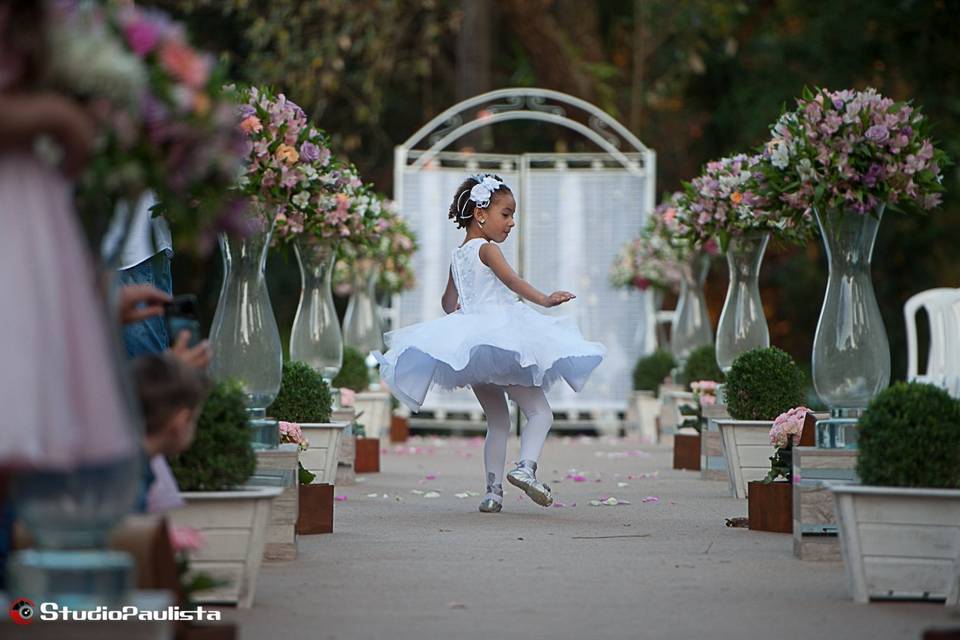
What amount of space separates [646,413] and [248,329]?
909 centimetres

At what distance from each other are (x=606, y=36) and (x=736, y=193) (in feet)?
42.7

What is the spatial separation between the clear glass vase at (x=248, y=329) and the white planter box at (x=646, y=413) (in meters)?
8.55

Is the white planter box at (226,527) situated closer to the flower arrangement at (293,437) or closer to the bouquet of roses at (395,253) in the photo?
the flower arrangement at (293,437)

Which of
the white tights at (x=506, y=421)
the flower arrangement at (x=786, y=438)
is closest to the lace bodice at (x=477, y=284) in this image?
the white tights at (x=506, y=421)

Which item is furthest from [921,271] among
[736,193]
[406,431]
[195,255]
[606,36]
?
[195,255]

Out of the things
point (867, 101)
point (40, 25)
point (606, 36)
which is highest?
point (606, 36)

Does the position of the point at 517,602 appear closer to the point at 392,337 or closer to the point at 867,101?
the point at 867,101

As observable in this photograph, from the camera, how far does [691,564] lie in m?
5.44

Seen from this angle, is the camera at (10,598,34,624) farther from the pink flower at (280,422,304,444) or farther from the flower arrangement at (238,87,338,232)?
the pink flower at (280,422,304,444)

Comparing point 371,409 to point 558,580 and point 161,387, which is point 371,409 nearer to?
point 558,580

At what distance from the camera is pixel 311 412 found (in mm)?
7234

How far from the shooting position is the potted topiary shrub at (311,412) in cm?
709

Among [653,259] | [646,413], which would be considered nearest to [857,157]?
[653,259]

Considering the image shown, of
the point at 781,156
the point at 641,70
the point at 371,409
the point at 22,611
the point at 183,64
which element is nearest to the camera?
the point at 22,611
